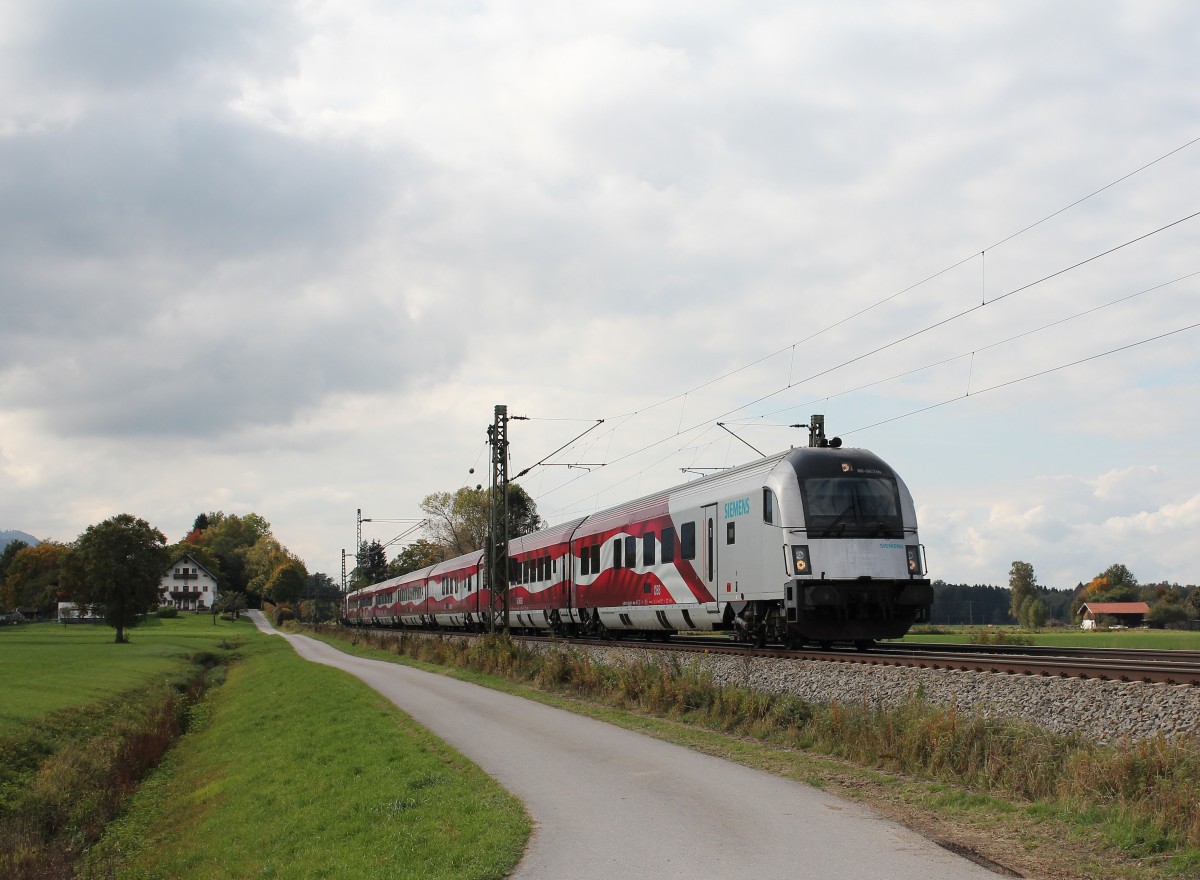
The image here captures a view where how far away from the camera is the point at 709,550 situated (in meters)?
22.2

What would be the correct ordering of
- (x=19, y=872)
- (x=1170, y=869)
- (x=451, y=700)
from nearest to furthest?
(x=1170, y=869), (x=19, y=872), (x=451, y=700)

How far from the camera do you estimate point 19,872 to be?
15.8 m

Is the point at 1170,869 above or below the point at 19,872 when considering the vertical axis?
above

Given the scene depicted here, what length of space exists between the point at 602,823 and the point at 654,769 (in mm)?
2904

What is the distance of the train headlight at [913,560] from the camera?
62.6ft

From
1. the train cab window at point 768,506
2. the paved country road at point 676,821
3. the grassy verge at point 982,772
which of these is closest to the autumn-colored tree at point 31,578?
the train cab window at point 768,506

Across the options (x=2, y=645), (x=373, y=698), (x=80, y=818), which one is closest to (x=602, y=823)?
(x=80, y=818)

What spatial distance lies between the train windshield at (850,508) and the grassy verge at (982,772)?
3.46 meters

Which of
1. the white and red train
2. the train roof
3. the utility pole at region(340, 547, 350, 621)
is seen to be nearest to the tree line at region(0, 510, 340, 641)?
the utility pole at region(340, 547, 350, 621)

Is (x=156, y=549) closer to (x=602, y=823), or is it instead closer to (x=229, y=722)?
(x=229, y=722)

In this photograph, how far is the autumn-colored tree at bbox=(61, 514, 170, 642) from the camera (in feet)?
199

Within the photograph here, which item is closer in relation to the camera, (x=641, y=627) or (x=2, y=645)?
(x=641, y=627)

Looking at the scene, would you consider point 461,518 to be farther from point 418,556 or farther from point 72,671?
point 72,671

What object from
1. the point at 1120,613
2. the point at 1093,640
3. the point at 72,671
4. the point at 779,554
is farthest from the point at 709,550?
the point at 1120,613
